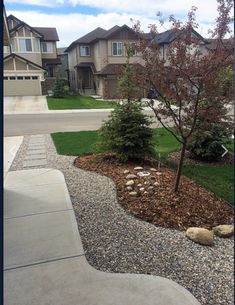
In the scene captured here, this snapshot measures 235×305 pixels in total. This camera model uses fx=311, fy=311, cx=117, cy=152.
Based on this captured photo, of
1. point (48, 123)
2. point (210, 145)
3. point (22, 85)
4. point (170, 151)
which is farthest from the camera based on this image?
A: point (22, 85)

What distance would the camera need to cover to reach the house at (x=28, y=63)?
26.9 m

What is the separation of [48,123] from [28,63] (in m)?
15.0

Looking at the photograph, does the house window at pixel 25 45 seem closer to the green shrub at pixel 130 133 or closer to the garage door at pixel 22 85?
the garage door at pixel 22 85

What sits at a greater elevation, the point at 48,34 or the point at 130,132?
the point at 48,34

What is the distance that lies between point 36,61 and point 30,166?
25.0 metres

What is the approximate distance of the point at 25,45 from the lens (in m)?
28.4

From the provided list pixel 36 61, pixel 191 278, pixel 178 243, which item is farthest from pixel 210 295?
pixel 36 61

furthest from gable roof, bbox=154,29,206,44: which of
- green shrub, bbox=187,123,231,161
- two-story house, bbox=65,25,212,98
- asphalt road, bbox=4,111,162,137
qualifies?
two-story house, bbox=65,25,212,98

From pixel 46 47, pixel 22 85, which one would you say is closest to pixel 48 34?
pixel 46 47

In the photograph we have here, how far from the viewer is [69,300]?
2.57m

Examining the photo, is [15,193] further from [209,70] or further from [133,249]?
[209,70]

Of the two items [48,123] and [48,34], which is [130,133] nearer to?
[48,123]

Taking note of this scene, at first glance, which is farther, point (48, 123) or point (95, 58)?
point (95, 58)

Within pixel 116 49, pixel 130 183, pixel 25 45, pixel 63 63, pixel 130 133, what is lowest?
pixel 130 183
